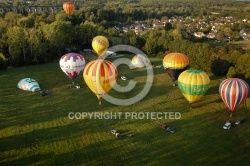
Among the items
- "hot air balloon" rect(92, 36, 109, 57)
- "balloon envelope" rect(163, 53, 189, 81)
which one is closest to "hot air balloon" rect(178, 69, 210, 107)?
"balloon envelope" rect(163, 53, 189, 81)

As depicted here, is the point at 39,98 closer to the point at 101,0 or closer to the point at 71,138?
the point at 71,138

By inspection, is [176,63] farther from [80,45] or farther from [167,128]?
[80,45]

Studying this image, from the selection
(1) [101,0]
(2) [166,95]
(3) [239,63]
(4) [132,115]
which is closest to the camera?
(4) [132,115]

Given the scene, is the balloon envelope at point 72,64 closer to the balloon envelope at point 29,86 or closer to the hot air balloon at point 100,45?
the balloon envelope at point 29,86

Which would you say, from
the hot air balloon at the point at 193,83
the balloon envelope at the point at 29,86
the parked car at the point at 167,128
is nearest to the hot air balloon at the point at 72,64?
the balloon envelope at the point at 29,86

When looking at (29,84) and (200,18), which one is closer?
(29,84)

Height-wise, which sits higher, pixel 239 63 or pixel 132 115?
pixel 239 63

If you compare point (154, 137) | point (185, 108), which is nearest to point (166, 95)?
point (185, 108)

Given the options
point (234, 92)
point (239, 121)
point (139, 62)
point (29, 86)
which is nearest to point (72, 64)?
point (29, 86)
